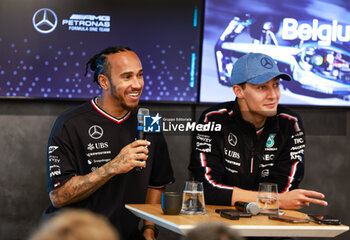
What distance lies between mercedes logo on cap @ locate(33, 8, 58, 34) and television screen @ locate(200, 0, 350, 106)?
1.16 metres

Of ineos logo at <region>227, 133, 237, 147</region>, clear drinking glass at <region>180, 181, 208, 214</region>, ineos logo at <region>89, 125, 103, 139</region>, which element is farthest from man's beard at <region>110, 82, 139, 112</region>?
clear drinking glass at <region>180, 181, 208, 214</region>

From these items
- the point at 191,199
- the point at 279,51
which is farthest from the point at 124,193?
the point at 279,51

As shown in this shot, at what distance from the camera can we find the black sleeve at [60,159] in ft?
8.66

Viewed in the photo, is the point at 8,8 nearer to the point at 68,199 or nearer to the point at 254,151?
the point at 68,199

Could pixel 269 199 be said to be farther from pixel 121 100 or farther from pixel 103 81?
pixel 103 81

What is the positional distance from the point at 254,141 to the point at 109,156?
84 centimetres

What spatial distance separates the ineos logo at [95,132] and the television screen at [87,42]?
1.05 meters

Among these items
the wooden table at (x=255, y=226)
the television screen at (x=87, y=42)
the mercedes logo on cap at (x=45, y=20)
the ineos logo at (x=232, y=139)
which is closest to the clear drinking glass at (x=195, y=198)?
the wooden table at (x=255, y=226)

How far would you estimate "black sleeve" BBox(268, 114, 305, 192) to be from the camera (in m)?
2.85

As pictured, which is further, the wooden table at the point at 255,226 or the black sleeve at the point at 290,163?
the black sleeve at the point at 290,163

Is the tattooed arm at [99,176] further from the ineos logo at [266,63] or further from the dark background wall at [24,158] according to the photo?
the dark background wall at [24,158]

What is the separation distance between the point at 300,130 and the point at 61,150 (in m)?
1.39

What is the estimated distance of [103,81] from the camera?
9.69ft

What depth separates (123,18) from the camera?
382 centimetres
